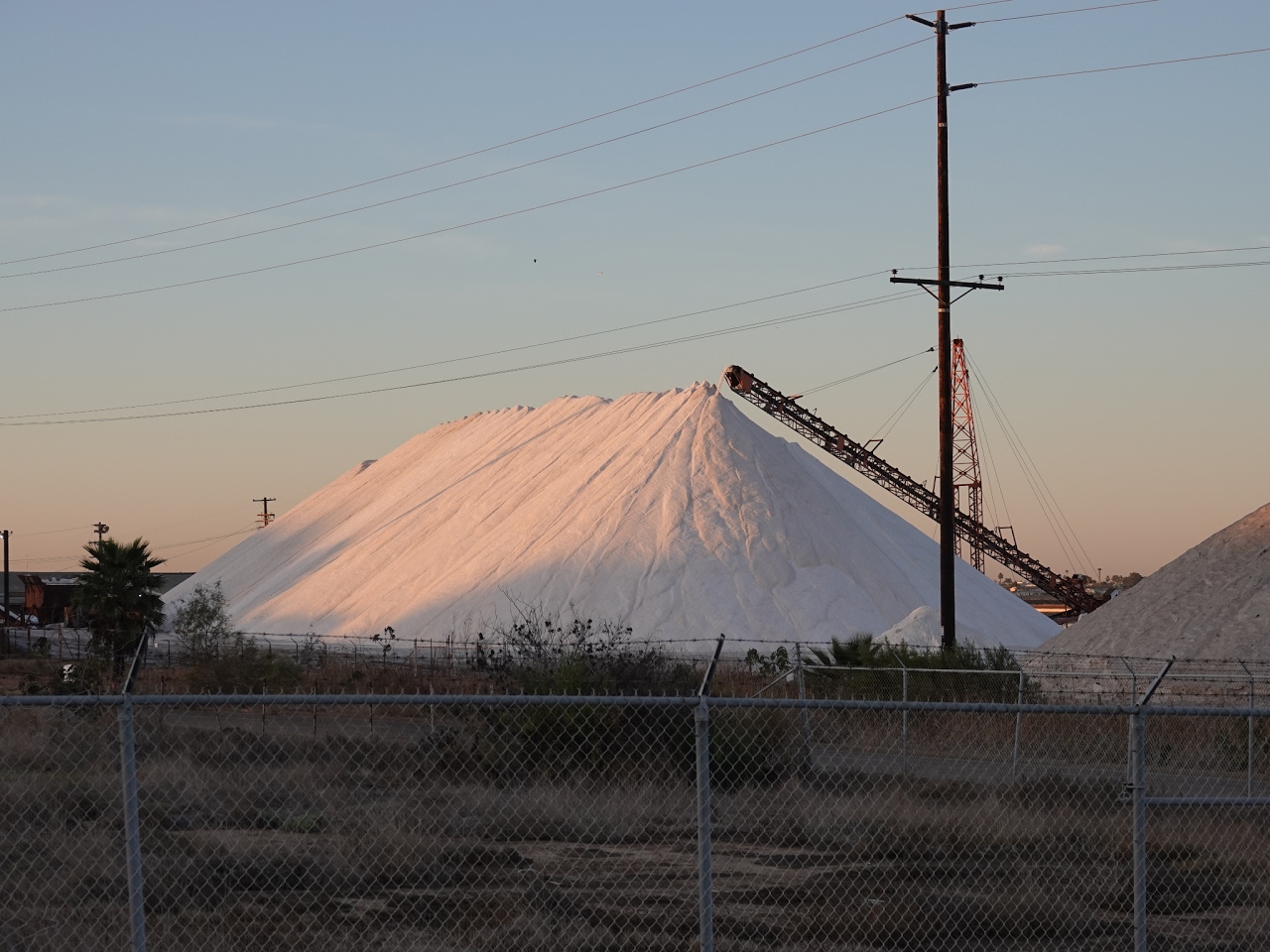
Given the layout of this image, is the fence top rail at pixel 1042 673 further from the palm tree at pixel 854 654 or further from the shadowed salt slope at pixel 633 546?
the shadowed salt slope at pixel 633 546

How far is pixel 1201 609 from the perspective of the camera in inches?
1187

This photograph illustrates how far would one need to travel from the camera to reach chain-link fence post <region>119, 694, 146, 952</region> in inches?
296

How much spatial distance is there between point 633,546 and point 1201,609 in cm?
3187

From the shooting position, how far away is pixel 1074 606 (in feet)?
210

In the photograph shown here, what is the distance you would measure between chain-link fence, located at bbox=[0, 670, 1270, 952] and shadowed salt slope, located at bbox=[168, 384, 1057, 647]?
33.4 meters

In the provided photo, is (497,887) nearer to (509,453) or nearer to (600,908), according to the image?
(600,908)

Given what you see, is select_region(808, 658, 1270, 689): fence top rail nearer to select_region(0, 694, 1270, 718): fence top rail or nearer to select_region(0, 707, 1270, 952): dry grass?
select_region(0, 707, 1270, 952): dry grass

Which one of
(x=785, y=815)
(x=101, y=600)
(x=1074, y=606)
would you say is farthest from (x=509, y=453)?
(x=785, y=815)

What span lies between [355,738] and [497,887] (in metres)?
11.2

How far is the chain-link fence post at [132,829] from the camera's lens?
751 cm

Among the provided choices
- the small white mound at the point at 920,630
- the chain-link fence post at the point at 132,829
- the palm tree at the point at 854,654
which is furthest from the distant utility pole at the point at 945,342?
the chain-link fence post at the point at 132,829

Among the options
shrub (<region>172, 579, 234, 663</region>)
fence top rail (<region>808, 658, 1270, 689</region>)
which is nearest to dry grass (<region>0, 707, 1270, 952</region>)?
fence top rail (<region>808, 658, 1270, 689</region>)

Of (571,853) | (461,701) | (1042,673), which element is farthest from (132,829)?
(1042,673)

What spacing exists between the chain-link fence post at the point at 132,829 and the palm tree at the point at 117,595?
29.7m
